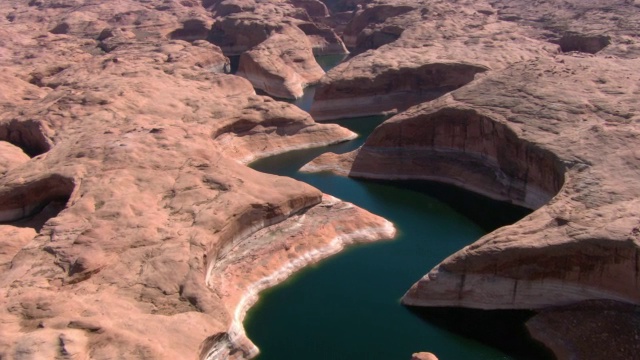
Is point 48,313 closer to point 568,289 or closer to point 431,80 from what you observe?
point 568,289

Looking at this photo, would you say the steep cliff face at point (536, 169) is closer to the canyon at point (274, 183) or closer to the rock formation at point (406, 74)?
the canyon at point (274, 183)

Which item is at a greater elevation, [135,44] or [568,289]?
[568,289]

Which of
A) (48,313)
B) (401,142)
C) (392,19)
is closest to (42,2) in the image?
(392,19)

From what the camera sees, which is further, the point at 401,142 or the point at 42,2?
the point at 42,2

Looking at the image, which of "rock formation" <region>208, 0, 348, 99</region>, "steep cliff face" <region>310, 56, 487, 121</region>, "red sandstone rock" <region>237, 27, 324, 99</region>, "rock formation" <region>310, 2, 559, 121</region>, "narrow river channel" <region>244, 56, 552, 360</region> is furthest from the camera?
"rock formation" <region>208, 0, 348, 99</region>

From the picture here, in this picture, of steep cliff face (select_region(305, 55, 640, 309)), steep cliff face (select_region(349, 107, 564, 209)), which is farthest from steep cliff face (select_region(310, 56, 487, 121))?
steep cliff face (select_region(349, 107, 564, 209))

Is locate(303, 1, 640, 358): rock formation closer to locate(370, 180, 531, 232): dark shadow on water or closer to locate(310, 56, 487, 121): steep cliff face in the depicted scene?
locate(310, 56, 487, 121): steep cliff face
